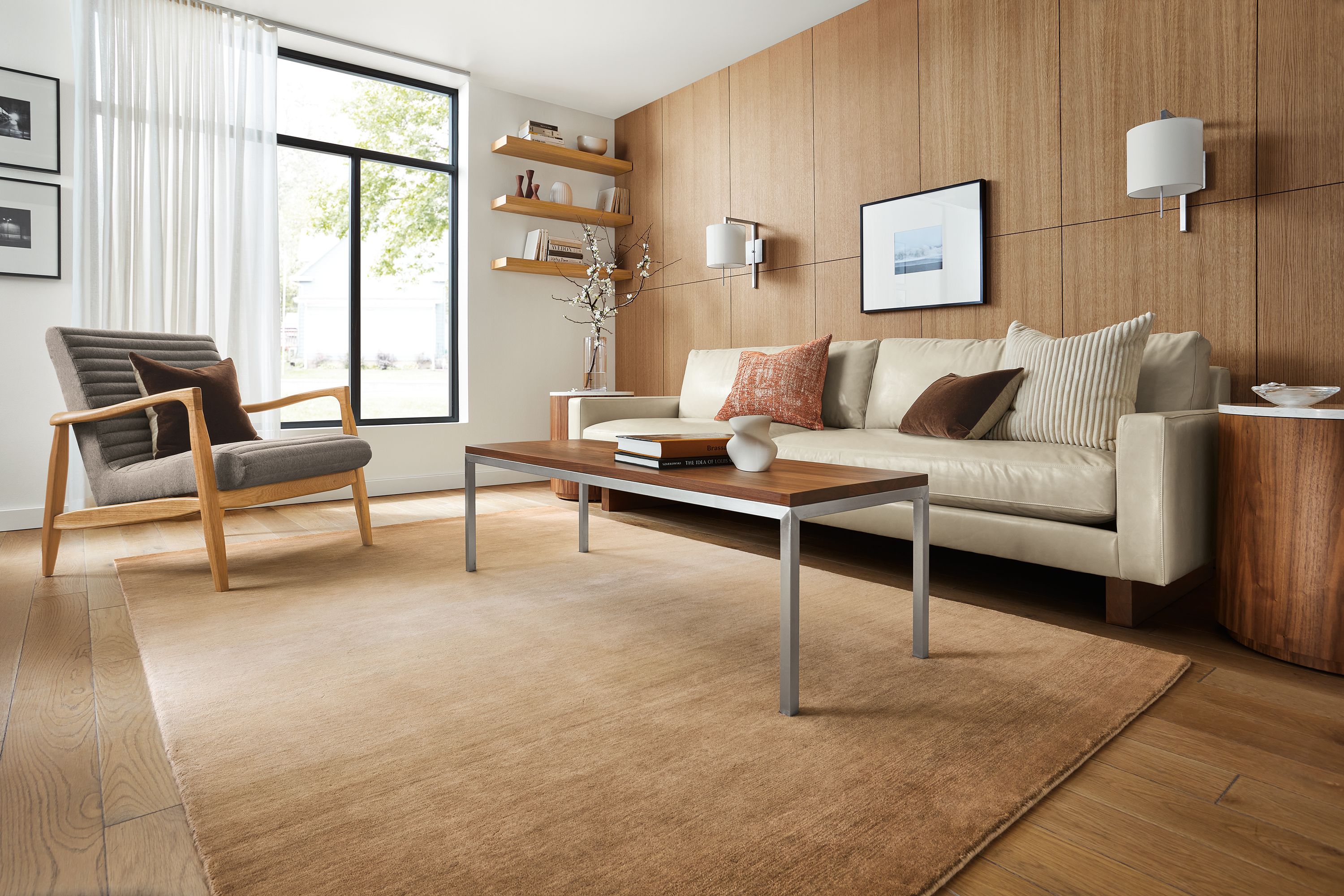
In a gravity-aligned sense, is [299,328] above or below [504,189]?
below

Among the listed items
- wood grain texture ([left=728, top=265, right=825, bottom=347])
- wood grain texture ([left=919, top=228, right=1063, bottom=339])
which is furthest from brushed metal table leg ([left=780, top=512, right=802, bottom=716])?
wood grain texture ([left=728, top=265, right=825, bottom=347])

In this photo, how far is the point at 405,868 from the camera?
3.25 ft

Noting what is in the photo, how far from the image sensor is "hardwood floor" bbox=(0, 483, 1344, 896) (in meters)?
1.00

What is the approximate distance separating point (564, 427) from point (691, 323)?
1.17 meters

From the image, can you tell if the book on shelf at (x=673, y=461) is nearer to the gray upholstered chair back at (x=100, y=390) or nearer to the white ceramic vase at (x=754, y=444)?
the white ceramic vase at (x=754, y=444)

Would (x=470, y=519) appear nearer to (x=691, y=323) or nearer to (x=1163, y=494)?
(x=1163, y=494)

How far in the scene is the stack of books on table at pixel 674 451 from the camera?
1.84m

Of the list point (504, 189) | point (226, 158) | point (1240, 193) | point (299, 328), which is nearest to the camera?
point (1240, 193)

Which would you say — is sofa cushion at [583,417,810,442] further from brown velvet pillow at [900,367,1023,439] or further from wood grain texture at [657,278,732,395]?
wood grain texture at [657,278,732,395]

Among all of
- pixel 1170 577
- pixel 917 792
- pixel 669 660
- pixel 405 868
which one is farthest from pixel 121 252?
pixel 1170 577

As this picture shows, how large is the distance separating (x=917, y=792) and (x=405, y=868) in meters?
0.76

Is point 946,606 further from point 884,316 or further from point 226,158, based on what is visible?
point 226,158

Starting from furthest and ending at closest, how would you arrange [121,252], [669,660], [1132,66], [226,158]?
[226,158], [121,252], [1132,66], [669,660]

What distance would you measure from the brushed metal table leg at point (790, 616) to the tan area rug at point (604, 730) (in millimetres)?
58
